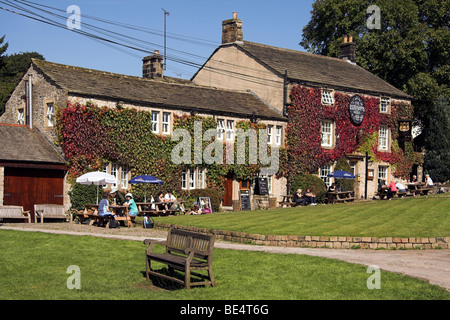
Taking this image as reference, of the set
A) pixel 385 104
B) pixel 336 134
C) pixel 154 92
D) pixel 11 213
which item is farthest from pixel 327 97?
pixel 11 213

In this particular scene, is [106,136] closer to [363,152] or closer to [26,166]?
[26,166]

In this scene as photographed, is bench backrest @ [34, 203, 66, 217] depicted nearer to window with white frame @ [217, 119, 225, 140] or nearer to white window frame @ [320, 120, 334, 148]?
window with white frame @ [217, 119, 225, 140]

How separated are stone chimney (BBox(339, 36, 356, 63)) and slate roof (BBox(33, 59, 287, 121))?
12.4 metres

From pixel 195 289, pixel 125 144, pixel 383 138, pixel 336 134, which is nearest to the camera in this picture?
pixel 195 289

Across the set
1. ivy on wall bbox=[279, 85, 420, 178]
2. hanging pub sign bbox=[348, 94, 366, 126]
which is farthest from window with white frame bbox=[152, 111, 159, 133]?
hanging pub sign bbox=[348, 94, 366, 126]

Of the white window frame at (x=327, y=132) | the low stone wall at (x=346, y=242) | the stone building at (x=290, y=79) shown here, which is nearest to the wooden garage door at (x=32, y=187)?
the low stone wall at (x=346, y=242)

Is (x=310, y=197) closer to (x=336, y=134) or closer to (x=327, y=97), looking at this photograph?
(x=336, y=134)

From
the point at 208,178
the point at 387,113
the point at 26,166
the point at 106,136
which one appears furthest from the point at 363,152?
the point at 26,166

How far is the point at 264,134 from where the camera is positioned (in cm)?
3809

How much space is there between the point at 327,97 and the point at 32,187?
21627mm

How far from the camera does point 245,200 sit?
36.7 m

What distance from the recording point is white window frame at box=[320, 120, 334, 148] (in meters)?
42.1

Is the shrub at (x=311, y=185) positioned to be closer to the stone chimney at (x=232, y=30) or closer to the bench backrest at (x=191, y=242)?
the stone chimney at (x=232, y=30)
